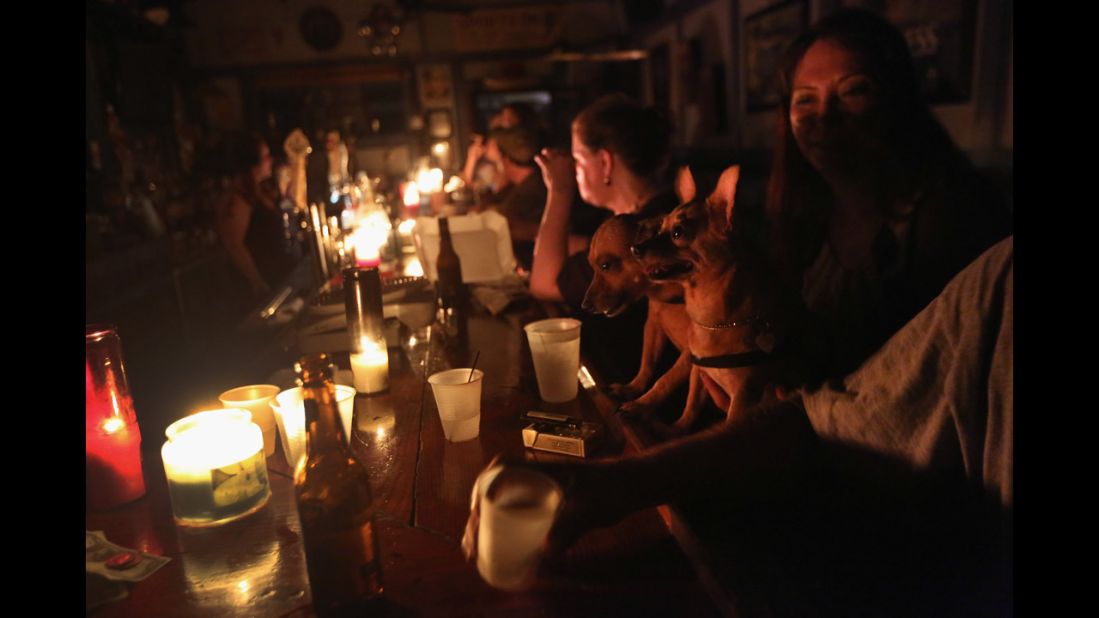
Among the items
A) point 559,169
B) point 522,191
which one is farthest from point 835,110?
point 522,191

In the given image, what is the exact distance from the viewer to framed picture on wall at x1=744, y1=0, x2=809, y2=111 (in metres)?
4.20

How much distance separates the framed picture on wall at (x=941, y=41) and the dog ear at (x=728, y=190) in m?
2.24

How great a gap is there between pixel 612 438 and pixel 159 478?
2.59 ft

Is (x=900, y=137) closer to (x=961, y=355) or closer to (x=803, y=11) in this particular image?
(x=961, y=355)

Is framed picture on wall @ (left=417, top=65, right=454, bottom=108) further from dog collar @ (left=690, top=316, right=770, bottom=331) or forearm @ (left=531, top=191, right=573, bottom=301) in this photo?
dog collar @ (left=690, top=316, right=770, bottom=331)

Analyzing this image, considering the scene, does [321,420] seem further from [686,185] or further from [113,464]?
[686,185]

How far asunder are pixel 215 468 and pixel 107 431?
0.23 meters

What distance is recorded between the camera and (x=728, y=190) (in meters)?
1.06

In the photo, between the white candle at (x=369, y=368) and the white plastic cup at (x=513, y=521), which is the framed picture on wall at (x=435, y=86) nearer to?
the white candle at (x=369, y=368)

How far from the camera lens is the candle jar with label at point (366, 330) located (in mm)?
1501

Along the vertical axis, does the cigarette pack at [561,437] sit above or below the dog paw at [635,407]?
above

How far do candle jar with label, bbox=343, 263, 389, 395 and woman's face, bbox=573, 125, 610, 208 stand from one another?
819 millimetres

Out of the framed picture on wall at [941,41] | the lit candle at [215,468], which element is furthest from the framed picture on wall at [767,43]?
the lit candle at [215,468]
